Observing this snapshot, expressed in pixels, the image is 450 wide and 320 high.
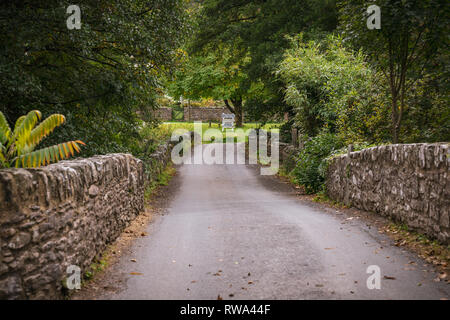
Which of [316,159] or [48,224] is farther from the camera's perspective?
[316,159]

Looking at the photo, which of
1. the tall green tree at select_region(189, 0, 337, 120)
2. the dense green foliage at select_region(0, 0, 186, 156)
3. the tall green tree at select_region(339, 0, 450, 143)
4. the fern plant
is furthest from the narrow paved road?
the tall green tree at select_region(189, 0, 337, 120)

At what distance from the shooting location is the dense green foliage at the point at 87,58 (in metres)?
8.54

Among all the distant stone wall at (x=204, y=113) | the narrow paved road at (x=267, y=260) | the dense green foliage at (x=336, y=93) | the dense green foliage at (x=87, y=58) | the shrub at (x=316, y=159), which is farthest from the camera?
the distant stone wall at (x=204, y=113)

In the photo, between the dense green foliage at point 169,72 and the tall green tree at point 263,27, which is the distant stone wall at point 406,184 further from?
the tall green tree at point 263,27

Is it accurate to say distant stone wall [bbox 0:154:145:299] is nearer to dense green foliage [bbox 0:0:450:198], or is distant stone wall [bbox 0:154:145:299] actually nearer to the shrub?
dense green foliage [bbox 0:0:450:198]

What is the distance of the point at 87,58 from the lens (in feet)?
34.7

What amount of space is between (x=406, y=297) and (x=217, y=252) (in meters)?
3.12

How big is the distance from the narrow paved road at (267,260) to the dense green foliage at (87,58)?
11.1 ft

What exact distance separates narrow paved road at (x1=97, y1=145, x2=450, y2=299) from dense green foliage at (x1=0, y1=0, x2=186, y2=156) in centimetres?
339

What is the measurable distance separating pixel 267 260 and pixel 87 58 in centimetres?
708

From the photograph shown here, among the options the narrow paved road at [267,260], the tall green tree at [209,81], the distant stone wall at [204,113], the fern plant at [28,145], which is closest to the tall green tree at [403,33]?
the narrow paved road at [267,260]

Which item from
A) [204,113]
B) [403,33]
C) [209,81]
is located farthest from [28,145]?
[204,113]

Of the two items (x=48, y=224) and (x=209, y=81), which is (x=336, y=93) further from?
(x=209, y=81)

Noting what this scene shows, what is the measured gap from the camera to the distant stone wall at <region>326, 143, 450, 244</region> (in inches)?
256
